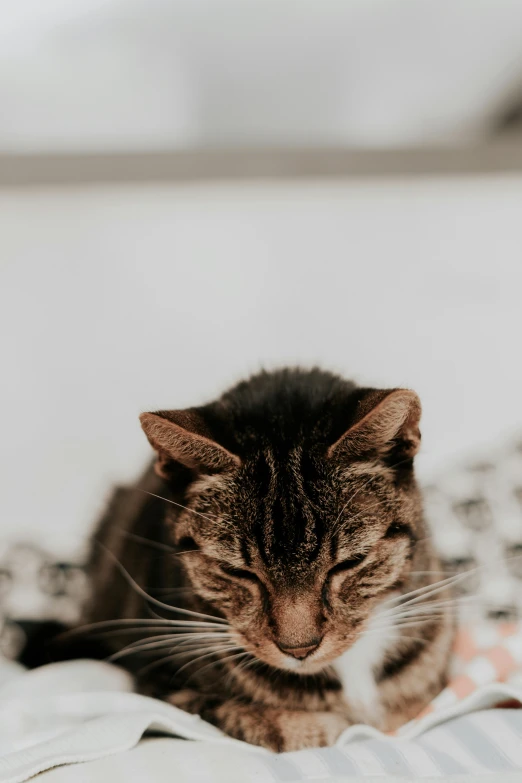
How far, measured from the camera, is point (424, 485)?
888 millimetres

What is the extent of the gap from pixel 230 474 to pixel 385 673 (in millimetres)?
330

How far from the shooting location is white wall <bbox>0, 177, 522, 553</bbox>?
962 millimetres

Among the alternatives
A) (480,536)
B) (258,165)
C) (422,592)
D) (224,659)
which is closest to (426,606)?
(422,592)

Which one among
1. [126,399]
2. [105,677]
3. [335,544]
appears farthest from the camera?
[126,399]

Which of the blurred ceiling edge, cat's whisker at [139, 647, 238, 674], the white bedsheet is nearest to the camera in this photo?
the white bedsheet

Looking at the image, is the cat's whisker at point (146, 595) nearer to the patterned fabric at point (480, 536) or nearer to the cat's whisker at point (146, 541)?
the cat's whisker at point (146, 541)

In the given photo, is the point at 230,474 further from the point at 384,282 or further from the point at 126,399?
the point at 384,282

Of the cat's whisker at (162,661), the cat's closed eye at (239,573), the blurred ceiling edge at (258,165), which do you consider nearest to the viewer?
the cat's closed eye at (239,573)

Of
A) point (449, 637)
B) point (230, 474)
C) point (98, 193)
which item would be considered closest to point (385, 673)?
point (449, 637)

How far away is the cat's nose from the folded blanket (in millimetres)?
100

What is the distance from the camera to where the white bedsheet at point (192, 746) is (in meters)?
0.65

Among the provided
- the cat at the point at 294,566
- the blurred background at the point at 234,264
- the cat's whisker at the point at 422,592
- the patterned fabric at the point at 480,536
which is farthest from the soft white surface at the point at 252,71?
the cat's whisker at the point at 422,592

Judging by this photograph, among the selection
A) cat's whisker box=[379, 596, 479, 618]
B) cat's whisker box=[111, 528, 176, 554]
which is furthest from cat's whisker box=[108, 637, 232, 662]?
cat's whisker box=[379, 596, 479, 618]

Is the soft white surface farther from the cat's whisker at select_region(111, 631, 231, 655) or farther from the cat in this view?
the cat's whisker at select_region(111, 631, 231, 655)
